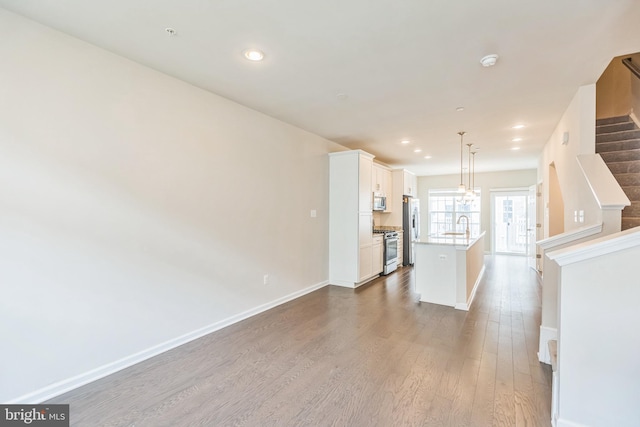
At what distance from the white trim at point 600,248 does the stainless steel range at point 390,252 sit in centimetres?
432

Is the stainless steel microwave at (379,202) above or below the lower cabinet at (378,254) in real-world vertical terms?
above

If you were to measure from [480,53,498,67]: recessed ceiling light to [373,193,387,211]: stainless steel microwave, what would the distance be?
350 cm

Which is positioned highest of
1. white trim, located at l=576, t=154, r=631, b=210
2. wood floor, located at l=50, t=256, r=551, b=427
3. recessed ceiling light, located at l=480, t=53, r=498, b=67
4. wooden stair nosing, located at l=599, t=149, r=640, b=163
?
recessed ceiling light, located at l=480, t=53, r=498, b=67

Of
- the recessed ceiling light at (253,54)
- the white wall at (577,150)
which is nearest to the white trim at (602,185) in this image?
the white wall at (577,150)

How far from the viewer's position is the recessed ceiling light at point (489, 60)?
2.41 m

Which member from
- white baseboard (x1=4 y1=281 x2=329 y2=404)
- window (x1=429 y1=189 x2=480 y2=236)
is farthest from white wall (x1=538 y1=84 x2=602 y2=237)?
window (x1=429 y1=189 x2=480 y2=236)

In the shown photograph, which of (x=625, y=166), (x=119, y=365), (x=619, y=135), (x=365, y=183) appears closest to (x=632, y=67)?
(x=619, y=135)

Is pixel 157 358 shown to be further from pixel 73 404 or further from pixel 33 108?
pixel 33 108

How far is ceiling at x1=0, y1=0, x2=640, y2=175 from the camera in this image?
6.23 feet

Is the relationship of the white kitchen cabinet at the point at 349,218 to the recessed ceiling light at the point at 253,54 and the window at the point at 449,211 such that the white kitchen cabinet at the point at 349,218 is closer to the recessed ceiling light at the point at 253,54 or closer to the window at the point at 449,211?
the recessed ceiling light at the point at 253,54

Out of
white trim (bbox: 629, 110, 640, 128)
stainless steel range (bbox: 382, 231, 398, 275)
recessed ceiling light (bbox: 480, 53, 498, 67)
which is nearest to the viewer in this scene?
recessed ceiling light (bbox: 480, 53, 498, 67)

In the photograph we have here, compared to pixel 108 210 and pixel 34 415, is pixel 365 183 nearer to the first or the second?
pixel 108 210

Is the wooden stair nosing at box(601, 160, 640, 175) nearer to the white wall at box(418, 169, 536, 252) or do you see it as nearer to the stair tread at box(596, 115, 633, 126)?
the stair tread at box(596, 115, 633, 126)

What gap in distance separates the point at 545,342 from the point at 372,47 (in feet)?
9.77
